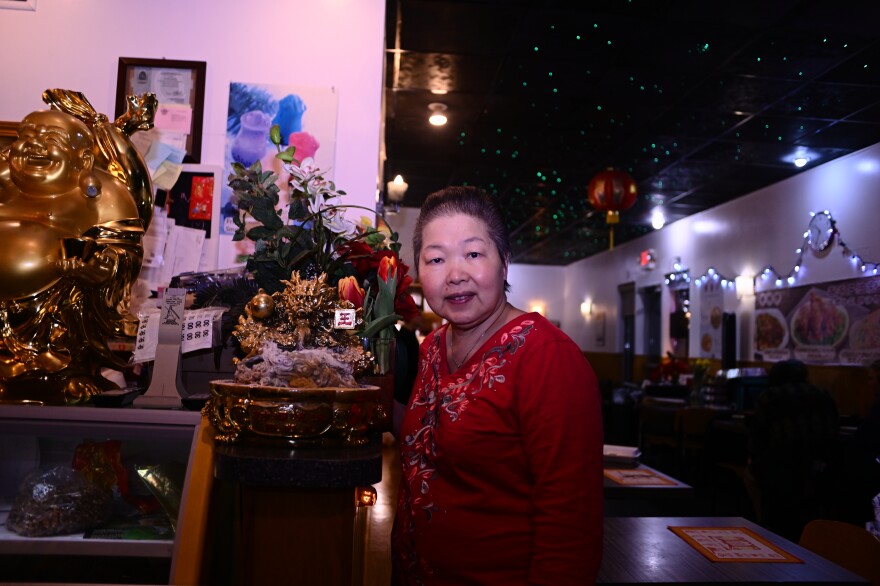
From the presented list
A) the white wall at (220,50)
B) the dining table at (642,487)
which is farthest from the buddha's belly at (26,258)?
the dining table at (642,487)

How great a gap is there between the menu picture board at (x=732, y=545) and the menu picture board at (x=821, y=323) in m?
5.23

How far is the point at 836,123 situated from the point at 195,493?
21.4ft

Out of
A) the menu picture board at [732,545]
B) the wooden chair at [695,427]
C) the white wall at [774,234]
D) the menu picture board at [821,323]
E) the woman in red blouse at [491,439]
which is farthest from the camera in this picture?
the wooden chair at [695,427]

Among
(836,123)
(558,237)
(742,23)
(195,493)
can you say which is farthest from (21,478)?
(558,237)

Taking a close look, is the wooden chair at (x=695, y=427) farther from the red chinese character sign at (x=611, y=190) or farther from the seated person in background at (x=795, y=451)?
the red chinese character sign at (x=611, y=190)

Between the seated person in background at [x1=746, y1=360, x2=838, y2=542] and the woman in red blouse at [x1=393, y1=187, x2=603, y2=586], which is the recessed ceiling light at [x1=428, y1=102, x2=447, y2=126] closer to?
the seated person in background at [x1=746, y1=360, x2=838, y2=542]

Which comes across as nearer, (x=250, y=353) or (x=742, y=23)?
(x=250, y=353)

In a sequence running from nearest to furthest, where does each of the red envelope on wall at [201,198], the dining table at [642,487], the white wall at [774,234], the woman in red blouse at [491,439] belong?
the woman in red blouse at [491,439] < the red envelope on wall at [201,198] < the dining table at [642,487] < the white wall at [774,234]

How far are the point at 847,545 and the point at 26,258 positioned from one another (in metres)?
2.44

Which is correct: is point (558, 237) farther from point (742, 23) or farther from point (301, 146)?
point (301, 146)

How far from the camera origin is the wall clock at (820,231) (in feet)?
23.5

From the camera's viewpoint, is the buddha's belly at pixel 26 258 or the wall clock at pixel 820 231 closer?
the buddha's belly at pixel 26 258

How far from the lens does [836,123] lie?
6.07m

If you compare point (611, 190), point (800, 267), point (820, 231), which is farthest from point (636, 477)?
point (800, 267)
